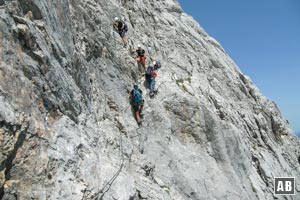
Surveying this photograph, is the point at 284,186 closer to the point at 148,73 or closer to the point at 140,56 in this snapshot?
the point at 148,73

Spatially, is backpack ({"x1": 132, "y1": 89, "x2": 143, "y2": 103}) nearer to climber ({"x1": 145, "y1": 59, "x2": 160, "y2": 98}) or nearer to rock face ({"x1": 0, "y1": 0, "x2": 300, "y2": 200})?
rock face ({"x1": 0, "y1": 0, "x2": 300, "y2": 200})

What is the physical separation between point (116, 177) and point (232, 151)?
43.3ft

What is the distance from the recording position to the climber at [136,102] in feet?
67.8

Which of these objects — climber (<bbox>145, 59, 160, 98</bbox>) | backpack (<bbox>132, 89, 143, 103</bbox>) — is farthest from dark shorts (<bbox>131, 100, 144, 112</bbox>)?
climber (<bbox>145, 59, 160, 98</bbox>)

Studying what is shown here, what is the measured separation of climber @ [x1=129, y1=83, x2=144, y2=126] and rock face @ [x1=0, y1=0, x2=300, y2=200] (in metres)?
0.40

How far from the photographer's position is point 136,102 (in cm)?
2069

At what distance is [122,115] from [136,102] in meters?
1.36

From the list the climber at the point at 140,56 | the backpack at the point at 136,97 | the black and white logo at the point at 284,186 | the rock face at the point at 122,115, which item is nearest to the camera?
the rock face at the point at 122,115

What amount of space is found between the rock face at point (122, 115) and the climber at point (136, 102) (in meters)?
0.40

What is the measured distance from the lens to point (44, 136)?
11422mm

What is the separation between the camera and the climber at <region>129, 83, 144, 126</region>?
2066 centimetres

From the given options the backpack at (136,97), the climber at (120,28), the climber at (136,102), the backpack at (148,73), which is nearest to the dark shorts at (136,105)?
the climber at (136,102)

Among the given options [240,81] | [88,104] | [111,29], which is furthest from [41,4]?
[240,81]

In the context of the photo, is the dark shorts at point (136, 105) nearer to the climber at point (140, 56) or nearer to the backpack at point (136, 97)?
the backpack at point (136, 97)
